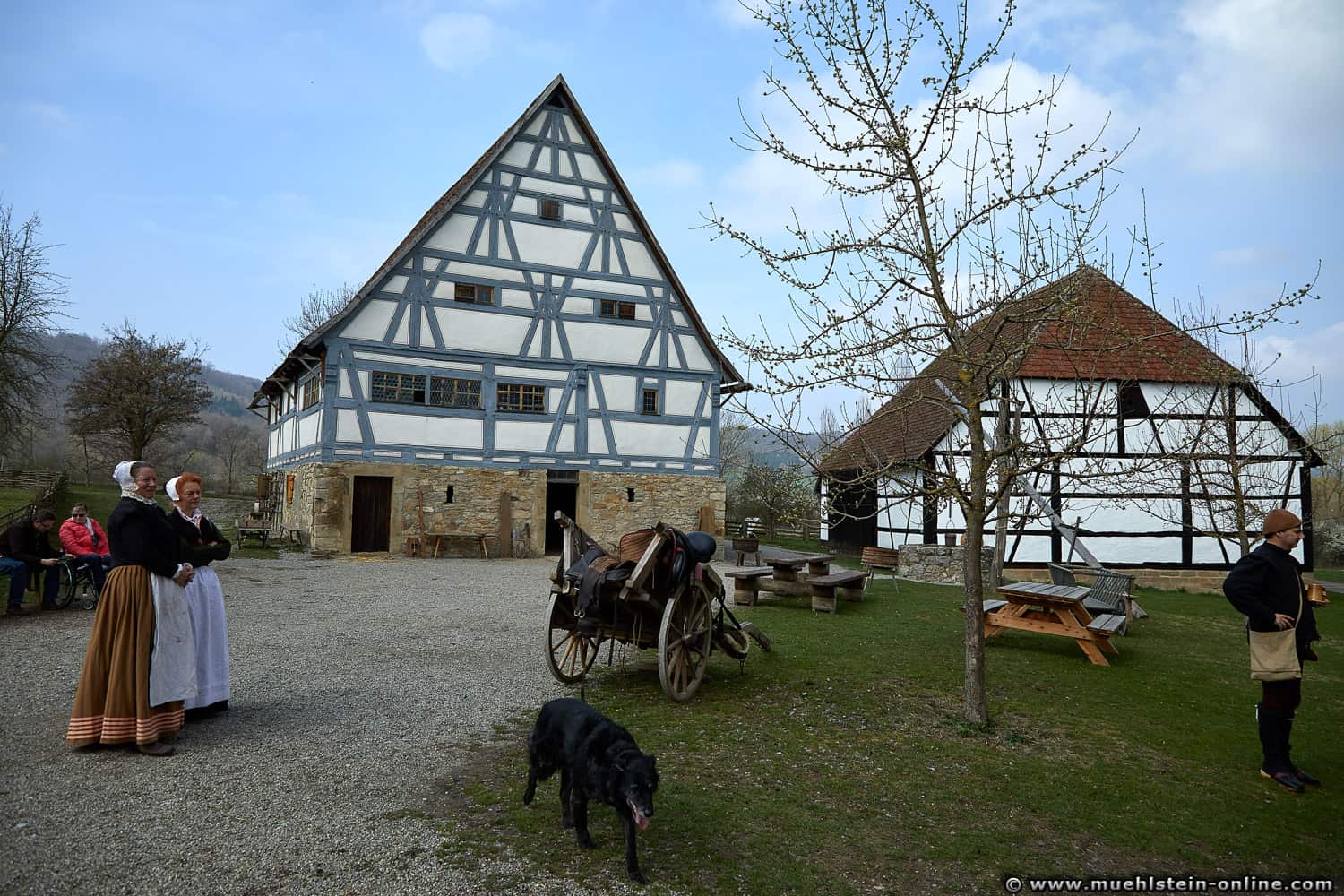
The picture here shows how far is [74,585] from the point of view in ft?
33.5

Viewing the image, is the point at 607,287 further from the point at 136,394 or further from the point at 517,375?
the point at 136,394

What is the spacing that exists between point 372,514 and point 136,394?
20103mm

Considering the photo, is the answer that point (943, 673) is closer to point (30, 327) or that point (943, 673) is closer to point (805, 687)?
point (805, 687)

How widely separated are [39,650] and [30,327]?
2137 cm

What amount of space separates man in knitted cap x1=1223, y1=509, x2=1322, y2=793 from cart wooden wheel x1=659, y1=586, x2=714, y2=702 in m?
3.69

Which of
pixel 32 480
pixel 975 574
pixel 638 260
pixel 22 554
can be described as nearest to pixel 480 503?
pixel 638 260

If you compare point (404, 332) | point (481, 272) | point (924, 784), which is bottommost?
point (924, 784)

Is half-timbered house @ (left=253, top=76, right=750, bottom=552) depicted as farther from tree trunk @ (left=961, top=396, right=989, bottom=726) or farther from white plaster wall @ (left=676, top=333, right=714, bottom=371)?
tree trunk @ (left=961, top=396, right=989, bottom=726)

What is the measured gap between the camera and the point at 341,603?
11.6 metres

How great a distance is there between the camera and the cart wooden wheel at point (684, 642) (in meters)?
6.12

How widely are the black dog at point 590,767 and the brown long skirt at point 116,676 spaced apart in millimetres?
2646

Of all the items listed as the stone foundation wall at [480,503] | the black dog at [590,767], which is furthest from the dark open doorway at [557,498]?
the black dog at [590,767]

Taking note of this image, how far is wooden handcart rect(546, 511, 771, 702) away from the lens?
602 centimetres

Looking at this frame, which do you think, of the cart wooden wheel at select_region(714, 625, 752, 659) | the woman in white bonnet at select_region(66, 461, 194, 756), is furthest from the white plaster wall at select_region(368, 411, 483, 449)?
the woman in white bonnet at select_region(66, 461, 194, 756)
